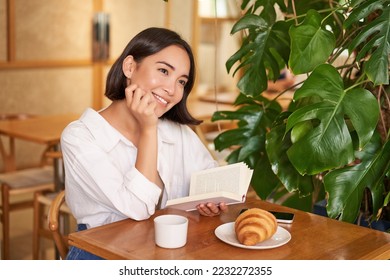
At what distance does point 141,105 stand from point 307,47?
0.56 meters

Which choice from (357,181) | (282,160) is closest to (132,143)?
(282,160)

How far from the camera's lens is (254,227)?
171 cm

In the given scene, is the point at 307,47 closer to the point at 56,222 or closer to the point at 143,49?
the point at 143,49

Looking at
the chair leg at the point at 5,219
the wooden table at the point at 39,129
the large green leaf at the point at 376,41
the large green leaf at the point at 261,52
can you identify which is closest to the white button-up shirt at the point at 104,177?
the large green leaf at the point at 261,52

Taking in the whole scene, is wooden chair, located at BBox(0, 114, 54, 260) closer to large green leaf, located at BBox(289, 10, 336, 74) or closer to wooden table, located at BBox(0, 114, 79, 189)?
wooden table, located at BBox(0, 114, 79, 189)

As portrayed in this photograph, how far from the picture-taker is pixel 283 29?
8.51ft

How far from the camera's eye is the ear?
2.22 metres

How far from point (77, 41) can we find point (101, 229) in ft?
16.0

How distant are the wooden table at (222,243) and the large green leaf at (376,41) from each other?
0.47 metres

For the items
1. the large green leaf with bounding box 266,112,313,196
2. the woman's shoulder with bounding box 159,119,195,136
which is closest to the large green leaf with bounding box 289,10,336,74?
the large green leaf with bounding box 266,112,313,196

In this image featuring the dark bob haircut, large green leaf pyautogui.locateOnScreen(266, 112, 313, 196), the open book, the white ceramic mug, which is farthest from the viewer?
large green leaf pyautogui.locateOnScreen(266, 112, 313, 196)

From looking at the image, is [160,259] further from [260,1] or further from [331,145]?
[260,1]

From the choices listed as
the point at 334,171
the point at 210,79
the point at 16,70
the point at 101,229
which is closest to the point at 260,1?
the point at 334,171

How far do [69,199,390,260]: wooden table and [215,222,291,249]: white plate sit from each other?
13 mm
